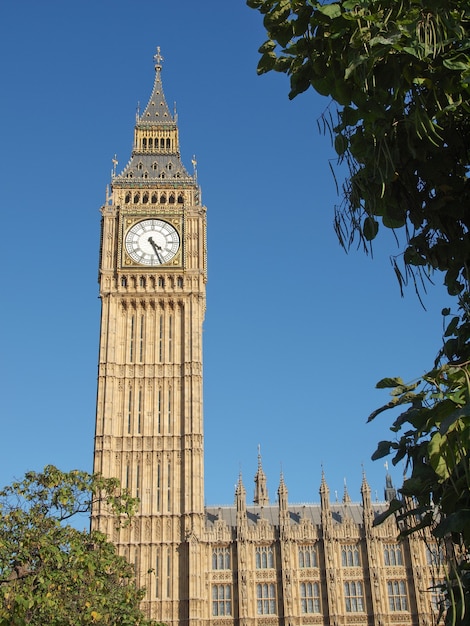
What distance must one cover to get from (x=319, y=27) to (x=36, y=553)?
47.1 ft

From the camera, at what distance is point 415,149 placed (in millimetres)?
7016

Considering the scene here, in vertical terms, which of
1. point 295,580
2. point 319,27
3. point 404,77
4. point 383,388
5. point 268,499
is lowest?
point 383,388

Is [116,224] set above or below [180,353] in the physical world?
above

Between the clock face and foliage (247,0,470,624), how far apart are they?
153ft

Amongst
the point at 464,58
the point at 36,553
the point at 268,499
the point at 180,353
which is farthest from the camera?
the point at 268,499

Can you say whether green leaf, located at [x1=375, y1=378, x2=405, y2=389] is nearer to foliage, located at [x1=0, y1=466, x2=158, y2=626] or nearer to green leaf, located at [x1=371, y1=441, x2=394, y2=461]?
green leaf, located at [x1=371, y1=441, x2=394, y2=461]

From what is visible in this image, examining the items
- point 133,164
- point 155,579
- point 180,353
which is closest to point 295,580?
point 155,579

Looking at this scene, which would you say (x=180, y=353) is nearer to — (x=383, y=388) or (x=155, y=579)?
(x=155, y=579)

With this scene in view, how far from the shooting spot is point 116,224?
55.1 m

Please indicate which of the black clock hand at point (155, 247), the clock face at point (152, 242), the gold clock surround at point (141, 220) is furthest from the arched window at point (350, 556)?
the black clock hand at point (155, 247)

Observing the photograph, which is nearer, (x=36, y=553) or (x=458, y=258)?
(x=458, y=258)

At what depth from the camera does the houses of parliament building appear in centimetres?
4647

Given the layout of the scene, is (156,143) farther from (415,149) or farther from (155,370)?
(415,149)

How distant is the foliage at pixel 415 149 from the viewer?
19.9ft
